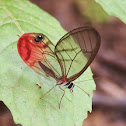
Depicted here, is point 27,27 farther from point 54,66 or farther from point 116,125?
point 116,125

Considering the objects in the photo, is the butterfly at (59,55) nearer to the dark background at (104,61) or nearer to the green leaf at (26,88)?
the green leaf at (26,88)

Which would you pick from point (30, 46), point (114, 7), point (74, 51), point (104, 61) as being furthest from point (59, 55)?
point (104, 61)

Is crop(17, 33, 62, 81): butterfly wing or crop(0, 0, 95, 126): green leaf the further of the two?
crop(17, 33, 62, 81): butterfly wing

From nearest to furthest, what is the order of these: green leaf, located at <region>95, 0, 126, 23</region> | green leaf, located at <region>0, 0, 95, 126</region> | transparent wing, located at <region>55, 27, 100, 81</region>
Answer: green leaf, located at <region>0, 0, 95, 126</region>
transparent wing, located at <region>55, 27, 100, 81</region>
green leaf, located at <region>95, 0, 126, 23</region>

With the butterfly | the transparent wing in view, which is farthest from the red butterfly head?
the transparent wing

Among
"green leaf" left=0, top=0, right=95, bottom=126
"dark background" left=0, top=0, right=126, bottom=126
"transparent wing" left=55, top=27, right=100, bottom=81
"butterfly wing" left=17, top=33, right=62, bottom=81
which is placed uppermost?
"transparent wing" left=55, top=27, right=100, bottom=81

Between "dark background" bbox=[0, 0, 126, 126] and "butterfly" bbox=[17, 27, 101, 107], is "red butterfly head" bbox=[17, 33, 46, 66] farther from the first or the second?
"dark background" bbox=[0, 0, 126, 126]

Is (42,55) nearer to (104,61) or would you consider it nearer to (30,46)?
(30,46)

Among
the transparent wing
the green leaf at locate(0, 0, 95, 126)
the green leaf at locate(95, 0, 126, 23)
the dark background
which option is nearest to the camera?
the green leaf at locate(0, 0, 95, 126)
